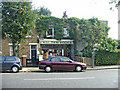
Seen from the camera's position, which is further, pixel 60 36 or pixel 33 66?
pixel 60 36

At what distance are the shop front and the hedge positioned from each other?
4.43m

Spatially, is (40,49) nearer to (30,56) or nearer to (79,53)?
(30,56)

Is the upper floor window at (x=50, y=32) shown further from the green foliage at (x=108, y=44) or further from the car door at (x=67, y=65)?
the car door at (x=67, y=65)

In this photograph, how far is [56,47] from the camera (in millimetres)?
23750

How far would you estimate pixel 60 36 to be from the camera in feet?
75.2

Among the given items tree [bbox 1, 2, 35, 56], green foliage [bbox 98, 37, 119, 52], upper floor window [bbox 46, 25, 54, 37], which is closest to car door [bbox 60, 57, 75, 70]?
tree [bbox 1, 2, 35, 56]

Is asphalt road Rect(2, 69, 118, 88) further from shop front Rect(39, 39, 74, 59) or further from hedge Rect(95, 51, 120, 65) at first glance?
shop front Rect(39, 39, 74, 59)

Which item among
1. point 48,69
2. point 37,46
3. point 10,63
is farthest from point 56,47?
point 10,63

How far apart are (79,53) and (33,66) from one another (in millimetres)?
7802

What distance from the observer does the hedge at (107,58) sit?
20.5 m

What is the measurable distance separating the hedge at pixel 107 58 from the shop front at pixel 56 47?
443 centimetres

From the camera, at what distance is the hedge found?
20.5m

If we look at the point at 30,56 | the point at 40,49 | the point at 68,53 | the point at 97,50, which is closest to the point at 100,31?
the point at 97,50

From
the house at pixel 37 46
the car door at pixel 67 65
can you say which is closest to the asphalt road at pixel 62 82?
the car door at pixel 67 65
